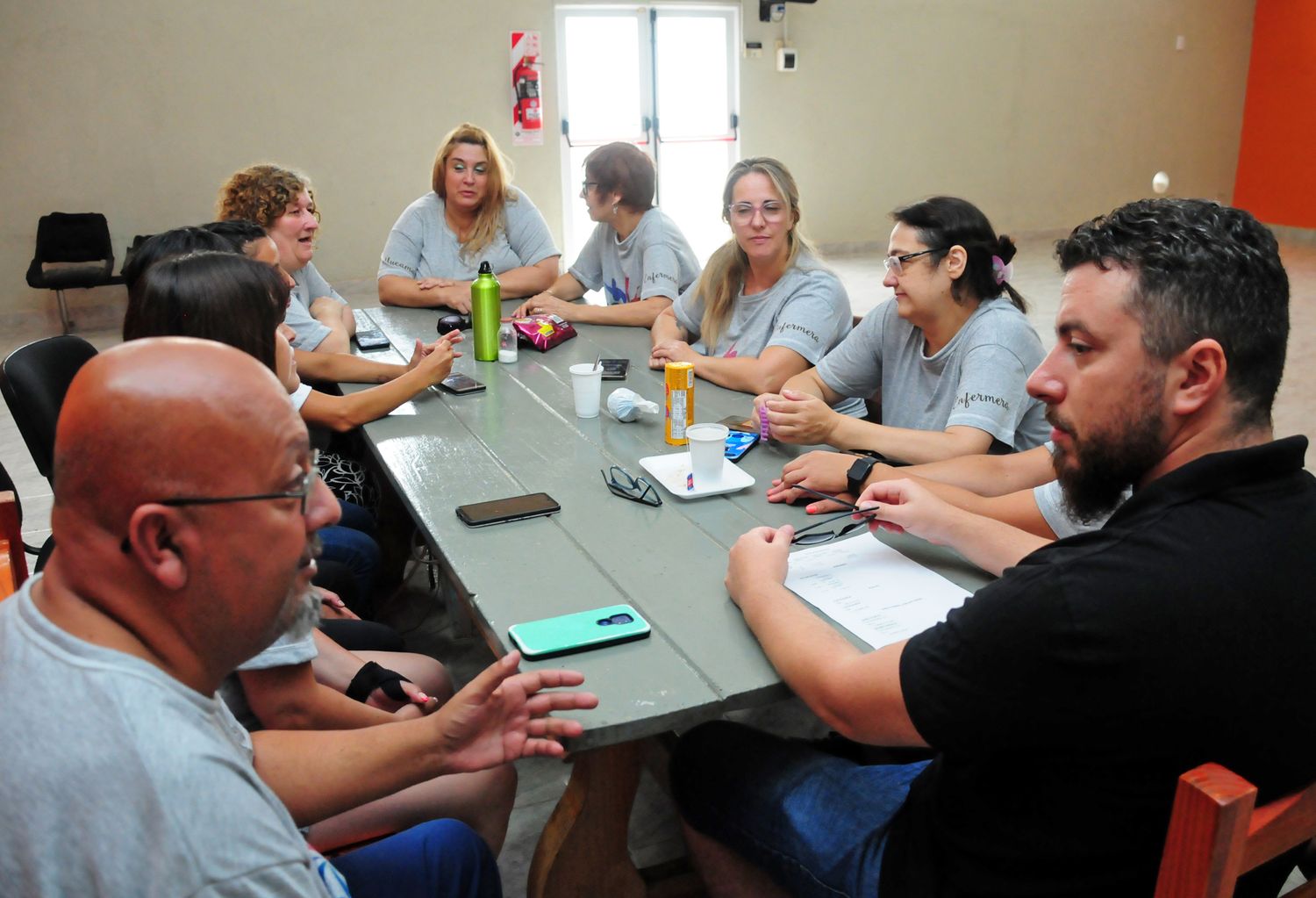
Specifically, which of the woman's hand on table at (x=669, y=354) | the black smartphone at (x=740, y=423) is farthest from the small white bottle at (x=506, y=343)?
the black smartphone at (x=740, y=423)

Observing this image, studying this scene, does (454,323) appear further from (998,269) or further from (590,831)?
(590,831)

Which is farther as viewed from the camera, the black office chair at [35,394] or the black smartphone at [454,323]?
the black smartphone at [454,323]

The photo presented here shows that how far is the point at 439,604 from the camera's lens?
3111 mm

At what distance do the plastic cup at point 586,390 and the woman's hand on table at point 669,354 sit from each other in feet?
1.45

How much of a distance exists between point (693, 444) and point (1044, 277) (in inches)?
290

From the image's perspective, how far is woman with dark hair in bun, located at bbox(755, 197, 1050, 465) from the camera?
85.5 inches

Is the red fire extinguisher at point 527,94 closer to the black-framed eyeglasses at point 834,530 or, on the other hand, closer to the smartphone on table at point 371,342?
the smartphone on table at point 371,342

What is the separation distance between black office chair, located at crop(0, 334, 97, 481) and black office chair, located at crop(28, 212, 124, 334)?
4.88 metres

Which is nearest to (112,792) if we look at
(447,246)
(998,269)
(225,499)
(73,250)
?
(225,499)

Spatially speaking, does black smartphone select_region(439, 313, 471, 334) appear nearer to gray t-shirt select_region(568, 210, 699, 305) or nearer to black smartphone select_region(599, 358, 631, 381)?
gray t-shirt select_region(568, 210, 699, 305)

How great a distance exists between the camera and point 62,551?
0.86m

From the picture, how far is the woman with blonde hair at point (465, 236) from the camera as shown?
3.82m

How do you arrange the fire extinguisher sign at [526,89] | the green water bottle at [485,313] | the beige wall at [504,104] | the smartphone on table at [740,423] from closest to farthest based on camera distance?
the smartphone on table at [740,423] → the green water bottle at [485,313] → the beige wall at [504,104] → the fire extinguisher sign at [526,89]

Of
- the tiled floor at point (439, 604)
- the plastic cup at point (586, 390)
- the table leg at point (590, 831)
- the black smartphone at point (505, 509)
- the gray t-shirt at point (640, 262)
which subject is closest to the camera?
the table leg at point (590, 831)
